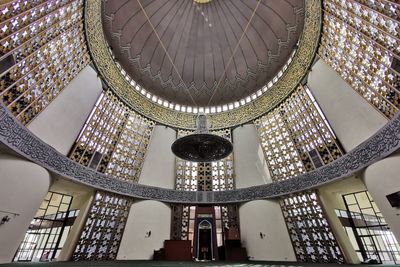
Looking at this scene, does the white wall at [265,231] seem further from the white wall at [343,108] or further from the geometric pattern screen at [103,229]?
the geometric pattern screen at [103,229]

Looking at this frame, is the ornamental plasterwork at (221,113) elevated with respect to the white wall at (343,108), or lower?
elevated

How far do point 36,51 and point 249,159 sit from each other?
9543 mm

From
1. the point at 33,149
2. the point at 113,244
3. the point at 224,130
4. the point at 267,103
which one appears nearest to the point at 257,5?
the point at 267,103

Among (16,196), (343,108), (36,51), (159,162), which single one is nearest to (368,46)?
(343,108)

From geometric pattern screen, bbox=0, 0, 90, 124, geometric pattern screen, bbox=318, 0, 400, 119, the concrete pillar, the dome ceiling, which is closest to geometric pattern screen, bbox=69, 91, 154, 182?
the concrete pillar

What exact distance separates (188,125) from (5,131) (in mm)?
8525

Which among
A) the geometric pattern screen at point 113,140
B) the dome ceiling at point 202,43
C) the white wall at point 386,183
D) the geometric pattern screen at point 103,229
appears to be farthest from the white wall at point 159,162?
the white wall at point 386,183

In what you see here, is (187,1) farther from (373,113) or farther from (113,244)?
(113,244)

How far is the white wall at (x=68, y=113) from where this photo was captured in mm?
7148

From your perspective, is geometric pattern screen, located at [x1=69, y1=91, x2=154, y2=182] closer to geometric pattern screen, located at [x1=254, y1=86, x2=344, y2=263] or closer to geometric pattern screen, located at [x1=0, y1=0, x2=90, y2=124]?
geometric pattern screen, located at [x1=0, y1=0, x2=90, y2=124]

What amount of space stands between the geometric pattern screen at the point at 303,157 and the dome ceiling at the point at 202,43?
2.79 meters

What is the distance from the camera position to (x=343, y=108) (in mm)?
7766

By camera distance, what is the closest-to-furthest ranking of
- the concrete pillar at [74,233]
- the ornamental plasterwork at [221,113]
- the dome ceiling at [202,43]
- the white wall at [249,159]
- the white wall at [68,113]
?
the white wall at [68,113]
the concrete pillar at [74,233]
the ornamental plasterwork at [221,113]
the dome ceiling at [202,43]
the white wall at [249,159]

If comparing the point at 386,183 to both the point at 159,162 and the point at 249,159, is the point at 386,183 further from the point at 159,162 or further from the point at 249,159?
the point at 159,162
